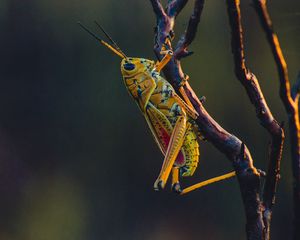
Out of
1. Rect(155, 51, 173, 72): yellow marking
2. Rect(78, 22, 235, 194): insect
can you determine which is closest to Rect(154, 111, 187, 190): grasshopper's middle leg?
Rect(78, 22, 235, 194): insect

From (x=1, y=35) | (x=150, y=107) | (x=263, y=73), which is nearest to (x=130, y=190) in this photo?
(x=263, y=73)

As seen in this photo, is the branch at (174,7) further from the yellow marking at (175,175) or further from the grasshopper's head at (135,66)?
the yellow marking at (175,175)

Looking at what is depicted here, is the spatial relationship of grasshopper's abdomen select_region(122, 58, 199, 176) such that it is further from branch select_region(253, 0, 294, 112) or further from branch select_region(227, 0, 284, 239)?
branch select_region(253, 0, 294, 112)

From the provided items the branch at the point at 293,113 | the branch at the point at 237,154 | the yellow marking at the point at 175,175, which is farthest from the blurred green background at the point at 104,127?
the branch at the point at 293,113

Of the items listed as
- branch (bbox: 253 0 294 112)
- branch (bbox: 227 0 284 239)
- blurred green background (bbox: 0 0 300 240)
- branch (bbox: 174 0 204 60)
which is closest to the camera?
branch (bbox: 253 0 294 112)

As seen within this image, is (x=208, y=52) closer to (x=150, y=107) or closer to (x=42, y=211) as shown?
(x=42, y=211)
